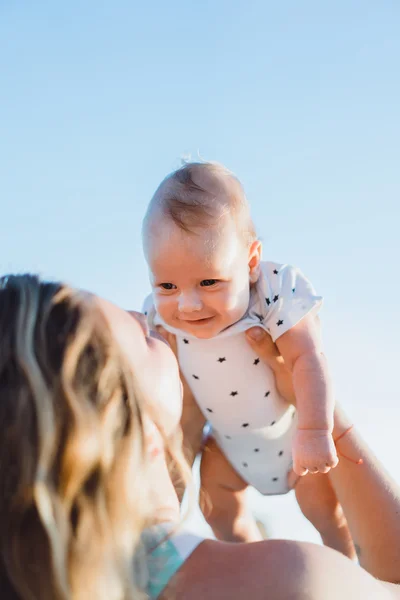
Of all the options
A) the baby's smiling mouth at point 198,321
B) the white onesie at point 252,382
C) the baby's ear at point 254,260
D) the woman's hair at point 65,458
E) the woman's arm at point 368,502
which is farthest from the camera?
the baby's ear at point 254,260

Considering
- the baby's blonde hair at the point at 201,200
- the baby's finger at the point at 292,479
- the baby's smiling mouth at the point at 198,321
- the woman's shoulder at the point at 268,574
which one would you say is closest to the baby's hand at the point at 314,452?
the baby's finger at the point at 292,479

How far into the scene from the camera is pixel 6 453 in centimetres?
144

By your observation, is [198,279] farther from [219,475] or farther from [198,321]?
[219,475]

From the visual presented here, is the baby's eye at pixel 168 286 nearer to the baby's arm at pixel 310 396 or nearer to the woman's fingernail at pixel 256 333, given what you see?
the woman's fingernail at pixel 256 333

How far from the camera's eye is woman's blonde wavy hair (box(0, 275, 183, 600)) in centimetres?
139

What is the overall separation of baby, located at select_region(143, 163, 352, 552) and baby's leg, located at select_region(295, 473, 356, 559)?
0.24m

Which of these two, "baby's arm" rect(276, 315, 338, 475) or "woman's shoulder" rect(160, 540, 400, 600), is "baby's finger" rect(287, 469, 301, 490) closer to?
"baby's arm" rect(276, 315, 338, 475)

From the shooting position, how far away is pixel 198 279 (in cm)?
331

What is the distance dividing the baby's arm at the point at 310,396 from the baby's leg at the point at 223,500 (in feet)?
2.53

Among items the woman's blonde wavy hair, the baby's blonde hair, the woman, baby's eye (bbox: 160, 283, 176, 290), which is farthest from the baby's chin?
the woman's blonde wavy hair

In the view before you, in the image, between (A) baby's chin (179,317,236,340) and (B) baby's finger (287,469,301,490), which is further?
(B) baby's finger (287,469,301,490)

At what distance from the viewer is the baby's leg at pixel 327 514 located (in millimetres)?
3471

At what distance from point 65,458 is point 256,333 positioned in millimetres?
2094

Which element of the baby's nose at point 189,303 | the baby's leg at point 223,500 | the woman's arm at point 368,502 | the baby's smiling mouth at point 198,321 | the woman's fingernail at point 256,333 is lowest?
the baby's leg at point 223,500
